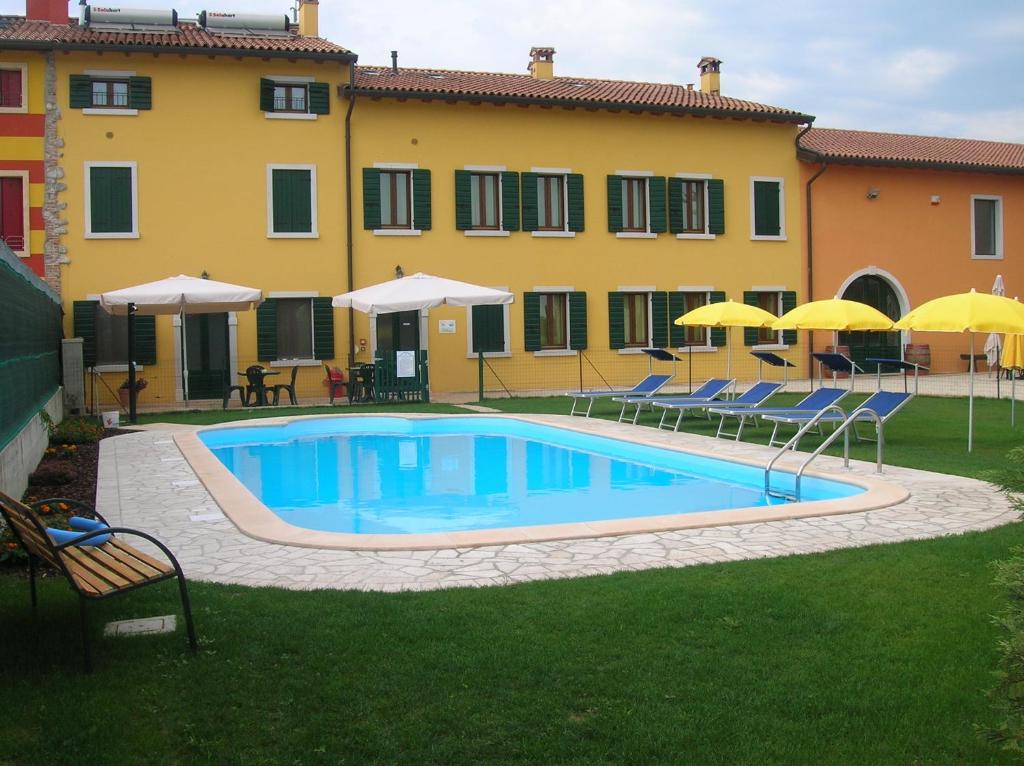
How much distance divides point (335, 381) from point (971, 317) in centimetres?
1201

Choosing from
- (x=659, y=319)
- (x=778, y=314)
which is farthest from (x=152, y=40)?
(x=778, y=314)

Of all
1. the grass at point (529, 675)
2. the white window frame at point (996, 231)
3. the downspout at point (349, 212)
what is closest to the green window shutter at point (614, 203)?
the downspout at point (349, 212)

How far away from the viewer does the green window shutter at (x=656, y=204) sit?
73.3 feet

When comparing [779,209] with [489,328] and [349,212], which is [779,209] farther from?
[349,212]

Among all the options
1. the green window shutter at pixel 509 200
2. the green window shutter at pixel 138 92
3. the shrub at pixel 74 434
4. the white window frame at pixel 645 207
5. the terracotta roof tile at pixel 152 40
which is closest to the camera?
the shrub at pixel 74 434

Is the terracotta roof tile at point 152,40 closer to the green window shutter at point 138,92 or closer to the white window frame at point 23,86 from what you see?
the white window frame at point 23,86

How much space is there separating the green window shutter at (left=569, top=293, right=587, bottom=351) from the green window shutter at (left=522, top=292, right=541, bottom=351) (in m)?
0.76

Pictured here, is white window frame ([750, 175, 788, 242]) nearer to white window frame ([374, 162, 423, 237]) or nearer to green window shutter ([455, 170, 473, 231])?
green window shutter ([455, 170, 473, 231])

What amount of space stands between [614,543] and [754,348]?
693 inches

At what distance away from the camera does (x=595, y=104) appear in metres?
21.5

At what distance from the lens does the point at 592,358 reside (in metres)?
21.8

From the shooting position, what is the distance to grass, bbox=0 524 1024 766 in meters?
3.10

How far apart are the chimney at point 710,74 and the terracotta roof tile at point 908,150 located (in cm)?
265

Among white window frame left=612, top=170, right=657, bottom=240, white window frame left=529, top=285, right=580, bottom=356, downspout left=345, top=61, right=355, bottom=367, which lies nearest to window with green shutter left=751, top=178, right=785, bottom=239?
white window frame left=612, top=170, right=657, bottom=240
